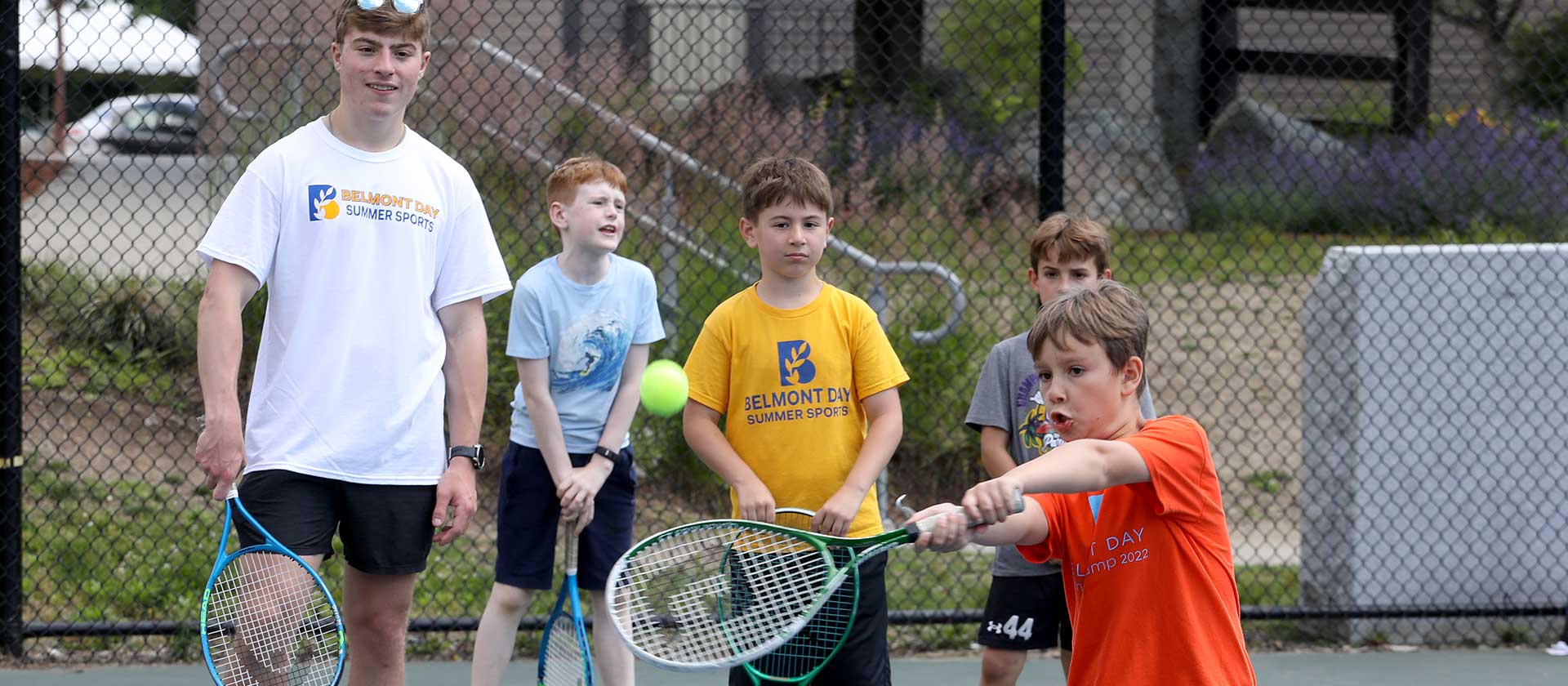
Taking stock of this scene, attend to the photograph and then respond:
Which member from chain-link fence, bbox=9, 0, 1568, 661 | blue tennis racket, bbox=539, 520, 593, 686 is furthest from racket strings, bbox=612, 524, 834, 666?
chain-link fence, bbox=9, 0, 1568, 661

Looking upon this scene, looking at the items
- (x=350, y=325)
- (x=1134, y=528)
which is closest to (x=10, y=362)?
(x=350, y=325)

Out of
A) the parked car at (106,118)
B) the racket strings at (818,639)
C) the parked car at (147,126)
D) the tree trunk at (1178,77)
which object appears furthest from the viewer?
the tree trunk at (1178,77)

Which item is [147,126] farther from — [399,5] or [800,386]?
[800,386]

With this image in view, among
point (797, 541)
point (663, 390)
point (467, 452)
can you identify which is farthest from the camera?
point (663, 390)

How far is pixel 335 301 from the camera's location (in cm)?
272

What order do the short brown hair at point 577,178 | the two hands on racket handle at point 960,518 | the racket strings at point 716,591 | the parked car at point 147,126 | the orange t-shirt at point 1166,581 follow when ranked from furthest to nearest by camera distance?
the parked car at point 147,126
the short brown hair at point 577,178
the racket strings at point 716,591
the orange t-shirt at point 1166,581
the two hands on racket handle at point 960,518

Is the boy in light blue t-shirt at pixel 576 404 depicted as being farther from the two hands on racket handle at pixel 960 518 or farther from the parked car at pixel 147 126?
the parked car at pixel 147 126

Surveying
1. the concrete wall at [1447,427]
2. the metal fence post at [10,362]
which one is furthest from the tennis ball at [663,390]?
the concrete wall at [1447,427]

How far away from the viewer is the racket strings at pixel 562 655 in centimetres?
→ 334

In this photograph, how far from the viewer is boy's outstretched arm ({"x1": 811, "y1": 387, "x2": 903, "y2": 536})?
292 cm

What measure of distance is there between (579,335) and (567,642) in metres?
0.74

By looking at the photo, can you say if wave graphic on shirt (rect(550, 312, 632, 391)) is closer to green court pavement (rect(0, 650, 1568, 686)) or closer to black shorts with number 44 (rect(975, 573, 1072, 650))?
black shorts with number 44 (rect(975, 573, 1072, 650))

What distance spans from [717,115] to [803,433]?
394cm

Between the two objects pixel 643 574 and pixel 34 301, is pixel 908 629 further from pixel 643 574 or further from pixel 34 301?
pixel 34 301
